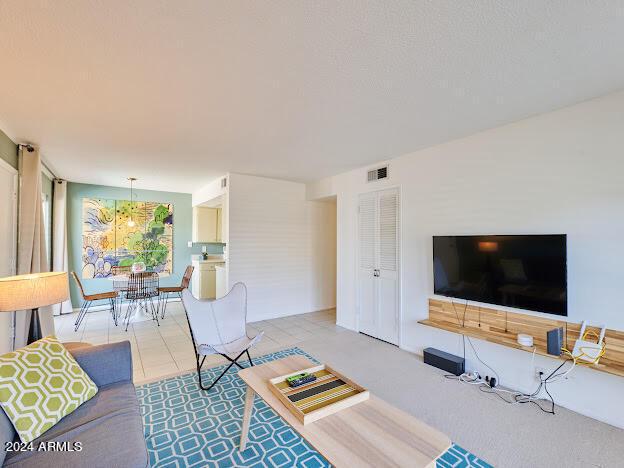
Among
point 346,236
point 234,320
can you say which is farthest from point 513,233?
point 234,320

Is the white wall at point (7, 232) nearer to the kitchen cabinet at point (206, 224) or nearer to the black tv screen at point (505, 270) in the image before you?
the kitchen cabinet at point (206, 224)

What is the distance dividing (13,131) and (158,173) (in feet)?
6.38

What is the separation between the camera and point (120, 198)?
6020mm

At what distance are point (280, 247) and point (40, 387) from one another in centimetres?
386

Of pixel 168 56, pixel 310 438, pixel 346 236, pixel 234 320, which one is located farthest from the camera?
pixel 346 236

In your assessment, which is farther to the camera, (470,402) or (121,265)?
(121,265)

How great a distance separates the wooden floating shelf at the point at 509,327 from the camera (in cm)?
214

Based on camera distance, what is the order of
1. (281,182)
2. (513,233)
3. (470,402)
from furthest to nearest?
(281,182)
(513,233)
(470,402)

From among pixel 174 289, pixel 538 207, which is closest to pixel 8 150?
pixel 174 289

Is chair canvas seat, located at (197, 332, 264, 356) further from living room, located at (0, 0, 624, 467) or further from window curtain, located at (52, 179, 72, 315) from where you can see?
window curtain, located at (52, 179, 72, 315)

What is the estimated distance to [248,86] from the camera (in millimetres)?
2090

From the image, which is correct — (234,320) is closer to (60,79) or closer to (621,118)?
(60,79)

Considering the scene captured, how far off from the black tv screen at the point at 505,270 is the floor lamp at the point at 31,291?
11.7 ft

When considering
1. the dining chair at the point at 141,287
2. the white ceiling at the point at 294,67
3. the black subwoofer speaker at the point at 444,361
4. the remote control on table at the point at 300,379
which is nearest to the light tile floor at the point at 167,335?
the dining chair at the point at 141,287
